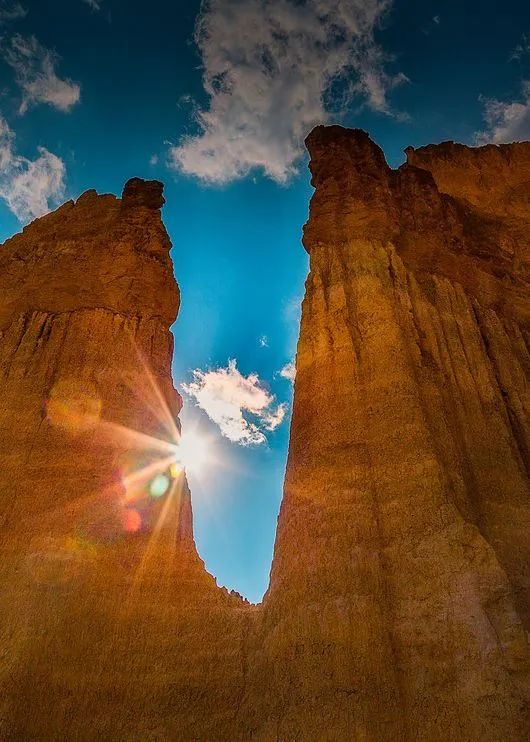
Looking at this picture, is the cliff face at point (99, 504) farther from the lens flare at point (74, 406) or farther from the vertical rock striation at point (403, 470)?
the vertical rock striation at point (403, 470)

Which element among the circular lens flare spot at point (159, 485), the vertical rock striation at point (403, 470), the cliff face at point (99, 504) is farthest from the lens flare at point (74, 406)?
the vertical rock striation at point (403, 470)

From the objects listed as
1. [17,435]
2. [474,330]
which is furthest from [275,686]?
[474,330]

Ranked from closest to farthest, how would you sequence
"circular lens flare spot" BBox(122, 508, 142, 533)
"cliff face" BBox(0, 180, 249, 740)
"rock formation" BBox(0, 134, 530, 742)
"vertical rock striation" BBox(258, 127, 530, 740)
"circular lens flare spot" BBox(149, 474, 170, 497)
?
"vertical rock striation" BBox(258, 127, 530, 740) < "rock formation" BBox(0, 134, 530, 742) < "cliff face" BBox(0, 180, 249, 740) < "circular lens flare spot" BBox(122, 508, 142, 533) < "circular lens flare spot" BBox(149, 474, 170, 497)

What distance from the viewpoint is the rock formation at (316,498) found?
9.23m

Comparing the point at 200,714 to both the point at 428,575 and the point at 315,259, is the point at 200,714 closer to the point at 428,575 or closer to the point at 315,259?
the point at 428,575

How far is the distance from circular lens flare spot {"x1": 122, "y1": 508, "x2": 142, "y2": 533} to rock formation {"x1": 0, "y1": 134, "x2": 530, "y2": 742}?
0.06 meters

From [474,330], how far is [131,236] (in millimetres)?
11799

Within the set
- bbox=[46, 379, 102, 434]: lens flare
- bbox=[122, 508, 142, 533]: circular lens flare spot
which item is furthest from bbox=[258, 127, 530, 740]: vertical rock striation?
bbox=[46, 379, 102, 434]: lens flare

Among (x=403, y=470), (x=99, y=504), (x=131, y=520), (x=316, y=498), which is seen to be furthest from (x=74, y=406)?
(x=403, y=470)

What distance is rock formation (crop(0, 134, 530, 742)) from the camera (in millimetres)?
9227

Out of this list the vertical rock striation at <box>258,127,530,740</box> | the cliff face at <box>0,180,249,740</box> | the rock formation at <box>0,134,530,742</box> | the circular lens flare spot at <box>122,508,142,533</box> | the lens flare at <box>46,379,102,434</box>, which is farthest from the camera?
the lens flare at <box>46,379,102,434</box>

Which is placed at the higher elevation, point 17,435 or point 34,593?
point 17,435

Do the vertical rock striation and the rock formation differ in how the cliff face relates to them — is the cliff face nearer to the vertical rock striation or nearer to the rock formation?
the rock formation

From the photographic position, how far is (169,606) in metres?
13.1
